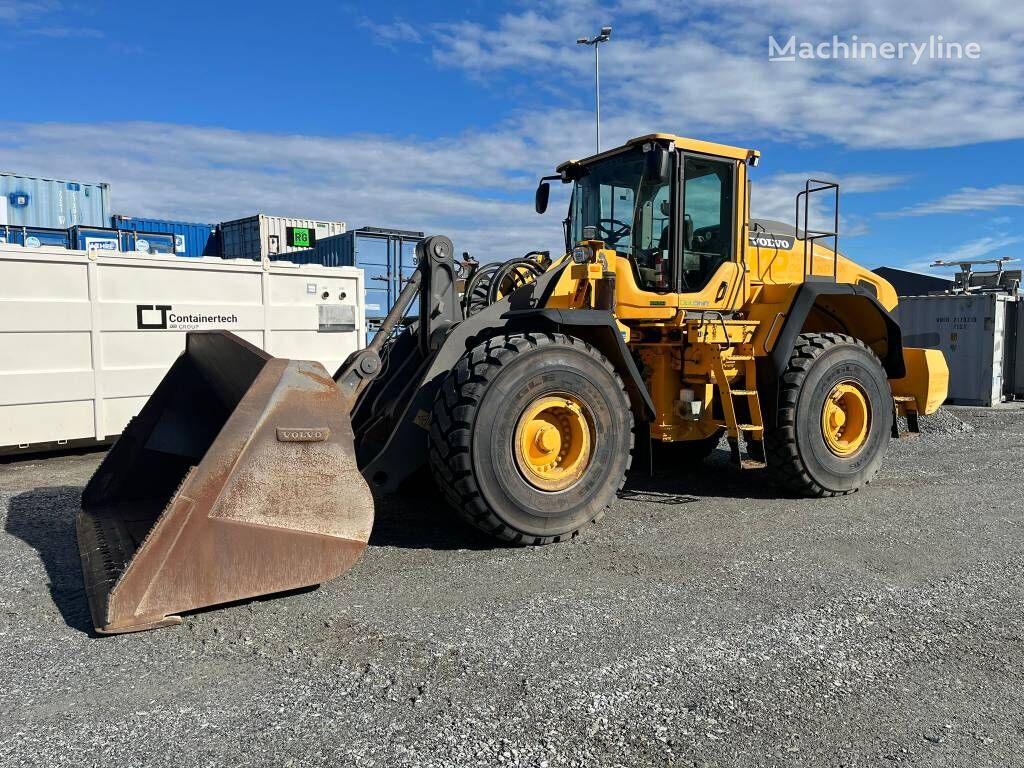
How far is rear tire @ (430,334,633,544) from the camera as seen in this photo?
437cm

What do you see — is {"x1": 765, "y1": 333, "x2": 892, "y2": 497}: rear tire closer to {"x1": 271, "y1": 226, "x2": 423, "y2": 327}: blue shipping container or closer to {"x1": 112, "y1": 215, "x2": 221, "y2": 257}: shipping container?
{"x1": 271, "y1": 226, "x2": 423, "y2": 327}: blue shipping container

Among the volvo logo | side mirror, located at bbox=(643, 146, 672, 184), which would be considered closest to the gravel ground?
the volvo logo

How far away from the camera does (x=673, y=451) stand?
7.57 meters

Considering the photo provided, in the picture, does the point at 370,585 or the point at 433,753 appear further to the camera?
the point at 370,585

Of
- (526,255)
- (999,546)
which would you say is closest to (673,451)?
(526,255)

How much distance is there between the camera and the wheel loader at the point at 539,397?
3572 mm

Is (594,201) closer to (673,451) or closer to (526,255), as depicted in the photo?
(526,255)

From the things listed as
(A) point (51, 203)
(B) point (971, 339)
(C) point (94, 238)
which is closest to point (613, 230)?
(B) point (971, 339)

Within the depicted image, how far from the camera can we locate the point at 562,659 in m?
3.19

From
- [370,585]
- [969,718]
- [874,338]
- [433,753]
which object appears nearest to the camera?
[433,753]

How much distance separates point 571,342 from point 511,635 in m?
1.96

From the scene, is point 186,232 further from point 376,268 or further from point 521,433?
point 521,433

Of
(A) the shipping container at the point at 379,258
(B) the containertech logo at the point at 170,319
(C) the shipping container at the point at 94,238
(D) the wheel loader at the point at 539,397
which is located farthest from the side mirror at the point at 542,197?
(C) the shipping container at the point at 94,238

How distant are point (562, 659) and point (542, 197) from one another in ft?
14.8
